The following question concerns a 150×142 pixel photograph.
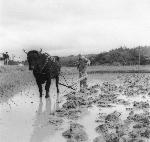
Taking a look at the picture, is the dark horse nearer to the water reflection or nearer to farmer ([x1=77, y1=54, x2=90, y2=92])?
the water reflection

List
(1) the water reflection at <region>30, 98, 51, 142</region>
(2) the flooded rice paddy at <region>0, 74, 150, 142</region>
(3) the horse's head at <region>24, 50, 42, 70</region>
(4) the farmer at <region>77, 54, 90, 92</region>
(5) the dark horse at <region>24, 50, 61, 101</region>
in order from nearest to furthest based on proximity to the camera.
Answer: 1. (2) the flooded rice paddy at <region>0, 74, 150, 142</region>
2. (1) the water reflection at <region>30, 98, 51, 142</region>
3. (3) the horse's head at <region>24, 50, 42, 70</region>
4. (5) the dark horse at <region>24, 50, 61, 101</region>
5. (4) the farmer at <region>77, 54, 90, 92</region>

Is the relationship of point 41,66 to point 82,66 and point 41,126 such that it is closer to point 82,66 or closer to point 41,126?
point 82,66

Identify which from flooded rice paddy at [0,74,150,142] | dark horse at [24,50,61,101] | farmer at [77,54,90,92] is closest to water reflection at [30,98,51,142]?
flooded rice paddy at [0,74,150,142]

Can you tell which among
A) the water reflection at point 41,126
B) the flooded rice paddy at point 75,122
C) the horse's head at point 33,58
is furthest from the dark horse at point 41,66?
the water reflection at point 41,126

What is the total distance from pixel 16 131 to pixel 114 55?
61234 millimetres

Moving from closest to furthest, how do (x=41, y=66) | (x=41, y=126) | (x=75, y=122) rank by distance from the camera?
(x=41, y=126)
(x=75, y=122)
(x=41, y=66)

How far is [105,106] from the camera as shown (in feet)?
36.0

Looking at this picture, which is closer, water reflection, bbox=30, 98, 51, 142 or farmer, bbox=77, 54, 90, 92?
water reflection, bbox=30, 98, 51, 142

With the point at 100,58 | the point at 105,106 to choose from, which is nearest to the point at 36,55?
the point at 105,106

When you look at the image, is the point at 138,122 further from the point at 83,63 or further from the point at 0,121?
the point at 83,63

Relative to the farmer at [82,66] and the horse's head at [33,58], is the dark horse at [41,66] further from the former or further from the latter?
the farmer at [82,66]

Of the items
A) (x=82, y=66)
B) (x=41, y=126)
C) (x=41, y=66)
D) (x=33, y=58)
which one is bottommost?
(x=41, y=126)

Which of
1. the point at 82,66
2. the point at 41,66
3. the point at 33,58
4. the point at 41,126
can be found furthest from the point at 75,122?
the point at 82,66

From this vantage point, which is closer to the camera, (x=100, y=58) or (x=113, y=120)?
(x=113, y=120)
